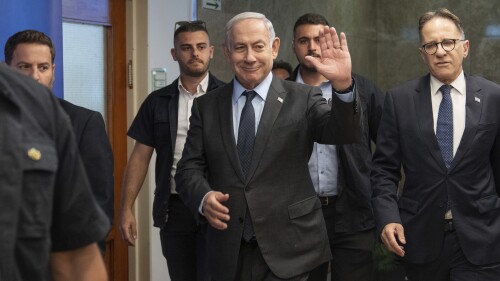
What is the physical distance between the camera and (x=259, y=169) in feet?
11.6

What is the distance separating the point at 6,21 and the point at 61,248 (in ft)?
6.71

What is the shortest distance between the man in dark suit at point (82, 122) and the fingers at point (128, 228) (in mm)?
1049

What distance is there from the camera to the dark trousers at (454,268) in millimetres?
3826

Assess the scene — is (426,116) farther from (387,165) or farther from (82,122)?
(82,122)

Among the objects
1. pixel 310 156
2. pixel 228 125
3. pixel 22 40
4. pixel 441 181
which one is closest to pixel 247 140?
pixel 228 125

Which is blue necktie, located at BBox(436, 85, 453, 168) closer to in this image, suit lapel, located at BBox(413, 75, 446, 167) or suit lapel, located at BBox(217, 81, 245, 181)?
suit lapel, located at BBox(413, 75, 446, 167)

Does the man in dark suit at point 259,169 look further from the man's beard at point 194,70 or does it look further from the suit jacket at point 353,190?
the man's beard at point 194,70

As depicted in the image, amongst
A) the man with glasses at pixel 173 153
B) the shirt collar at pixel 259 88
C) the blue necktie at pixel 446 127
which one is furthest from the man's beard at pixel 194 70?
the blue necktie at pixel 446 127

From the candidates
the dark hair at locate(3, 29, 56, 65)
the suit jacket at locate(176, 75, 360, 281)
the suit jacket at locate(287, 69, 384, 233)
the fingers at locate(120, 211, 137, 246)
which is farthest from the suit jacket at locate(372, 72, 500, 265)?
the dark hair at locate(3, 29, 56, 65)

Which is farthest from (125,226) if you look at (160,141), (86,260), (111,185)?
(86,260)

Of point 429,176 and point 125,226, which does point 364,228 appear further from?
point 125,226

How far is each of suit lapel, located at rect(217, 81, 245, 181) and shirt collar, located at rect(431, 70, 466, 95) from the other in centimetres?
98

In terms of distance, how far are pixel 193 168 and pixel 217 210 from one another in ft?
1.38

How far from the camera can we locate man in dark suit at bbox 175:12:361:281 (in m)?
3.54
